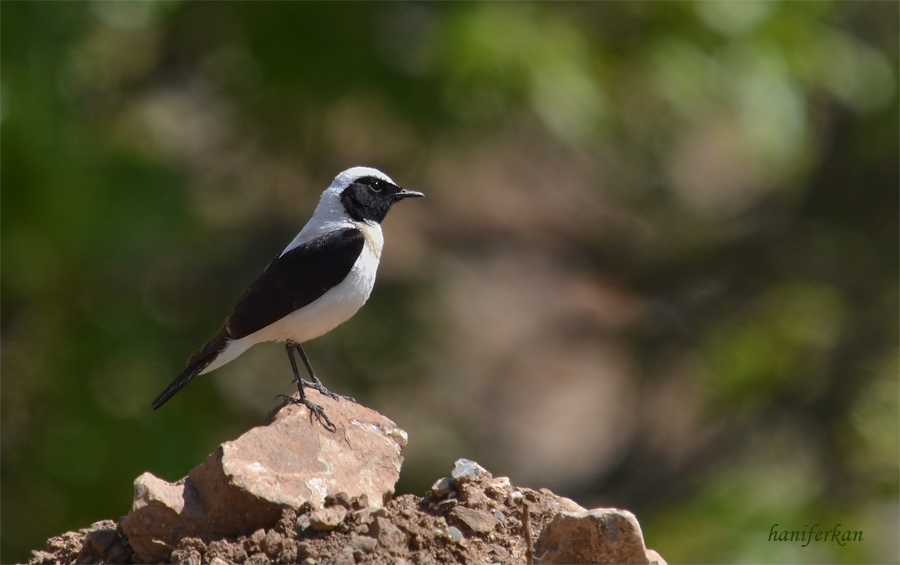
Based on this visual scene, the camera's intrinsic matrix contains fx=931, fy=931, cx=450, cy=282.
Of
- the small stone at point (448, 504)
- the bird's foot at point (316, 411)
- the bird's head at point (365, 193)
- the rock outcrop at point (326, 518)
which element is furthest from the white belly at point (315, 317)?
the small stone at point (448, 504)

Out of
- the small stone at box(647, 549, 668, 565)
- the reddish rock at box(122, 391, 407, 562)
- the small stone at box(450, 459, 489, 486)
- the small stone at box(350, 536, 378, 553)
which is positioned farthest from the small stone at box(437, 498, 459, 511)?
the small stone at box(647, 549, 668, 565)

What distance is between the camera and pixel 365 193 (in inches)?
248

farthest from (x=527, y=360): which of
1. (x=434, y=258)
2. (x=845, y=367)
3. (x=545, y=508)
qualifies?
(x=545, y=508)

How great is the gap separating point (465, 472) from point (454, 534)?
0.38 meters

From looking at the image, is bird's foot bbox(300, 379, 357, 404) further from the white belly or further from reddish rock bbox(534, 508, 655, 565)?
reddish rock bbox(534, 508, 655, 565)

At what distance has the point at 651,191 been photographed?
11609 mm

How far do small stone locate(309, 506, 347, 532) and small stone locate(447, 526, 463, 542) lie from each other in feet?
1.42

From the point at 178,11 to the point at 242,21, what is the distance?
55 centimetres

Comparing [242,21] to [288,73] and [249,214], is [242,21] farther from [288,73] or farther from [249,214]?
[249,214]

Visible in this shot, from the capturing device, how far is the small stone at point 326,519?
3.62m

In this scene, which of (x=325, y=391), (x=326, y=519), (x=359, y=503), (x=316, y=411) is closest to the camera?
(x=326, y=519)

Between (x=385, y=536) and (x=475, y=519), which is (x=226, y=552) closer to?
(x=385, y=536)

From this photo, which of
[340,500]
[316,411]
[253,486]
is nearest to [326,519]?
[340,500]

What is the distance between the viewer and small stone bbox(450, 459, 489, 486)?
4094mm
